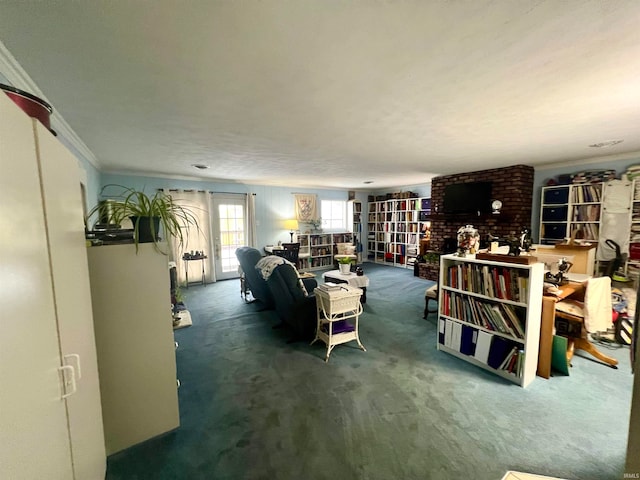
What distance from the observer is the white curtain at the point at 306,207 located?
6.70 meters

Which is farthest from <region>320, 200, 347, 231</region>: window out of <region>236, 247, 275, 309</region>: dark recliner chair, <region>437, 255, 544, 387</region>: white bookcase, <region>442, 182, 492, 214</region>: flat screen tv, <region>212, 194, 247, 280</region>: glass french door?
<region>437, 255, 544, 387</region>: white bookcase

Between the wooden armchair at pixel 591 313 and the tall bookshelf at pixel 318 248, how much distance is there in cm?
486

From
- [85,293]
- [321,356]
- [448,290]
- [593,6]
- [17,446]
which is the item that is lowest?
[321,356]

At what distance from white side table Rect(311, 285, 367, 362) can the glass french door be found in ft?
12.3

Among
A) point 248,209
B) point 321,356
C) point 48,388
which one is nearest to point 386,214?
point 248,209

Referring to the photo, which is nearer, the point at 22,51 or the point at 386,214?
the point at 22,51

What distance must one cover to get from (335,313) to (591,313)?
2391 millimetres

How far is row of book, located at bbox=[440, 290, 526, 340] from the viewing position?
224 centimetres

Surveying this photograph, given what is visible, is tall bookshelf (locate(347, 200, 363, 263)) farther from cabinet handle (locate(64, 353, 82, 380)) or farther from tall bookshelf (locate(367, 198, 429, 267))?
cabinet handle (locate(64, 353, 82, 380))

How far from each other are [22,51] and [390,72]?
196 cm

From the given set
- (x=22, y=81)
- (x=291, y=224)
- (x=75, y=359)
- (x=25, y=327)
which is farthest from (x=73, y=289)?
(x=291, y=224)

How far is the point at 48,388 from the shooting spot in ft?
2.52

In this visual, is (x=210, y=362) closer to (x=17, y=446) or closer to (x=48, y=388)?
(x=48, y=388)

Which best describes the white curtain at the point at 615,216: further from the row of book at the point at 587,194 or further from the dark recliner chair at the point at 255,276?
the dark recliner chair at the point at 255,276
